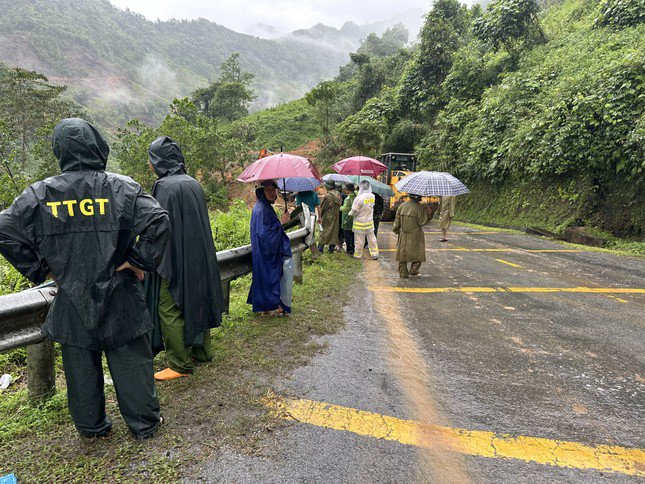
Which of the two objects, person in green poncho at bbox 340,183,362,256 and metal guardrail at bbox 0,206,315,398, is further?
person in green poncho at bbox 340,183,362,256

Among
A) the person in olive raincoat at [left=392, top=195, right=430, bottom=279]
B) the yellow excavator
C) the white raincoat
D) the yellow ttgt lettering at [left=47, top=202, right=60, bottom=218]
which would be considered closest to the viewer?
the yellow ttgt lettering at [left=47, top=202, right=60, bottom=218]

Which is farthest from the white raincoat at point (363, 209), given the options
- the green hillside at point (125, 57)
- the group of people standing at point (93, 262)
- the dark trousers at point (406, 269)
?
the green hillside at point (125, 57)

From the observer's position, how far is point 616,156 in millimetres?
11438

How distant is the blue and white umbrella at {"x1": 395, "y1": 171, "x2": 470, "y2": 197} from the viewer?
684 centimetres

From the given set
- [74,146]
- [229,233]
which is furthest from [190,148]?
[74,146]

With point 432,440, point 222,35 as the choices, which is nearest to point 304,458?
point 432,440

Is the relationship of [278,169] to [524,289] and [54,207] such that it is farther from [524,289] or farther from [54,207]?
[524,289]

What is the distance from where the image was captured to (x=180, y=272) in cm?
323

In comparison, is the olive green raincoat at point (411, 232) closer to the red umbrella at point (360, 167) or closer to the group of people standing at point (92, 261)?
the red umbrella at point (360, 167)

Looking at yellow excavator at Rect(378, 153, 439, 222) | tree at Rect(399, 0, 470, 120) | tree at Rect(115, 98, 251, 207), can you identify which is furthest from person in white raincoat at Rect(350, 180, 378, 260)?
tree at Rect(399, 0, 470, 120)

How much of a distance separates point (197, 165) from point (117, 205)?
22.0 m

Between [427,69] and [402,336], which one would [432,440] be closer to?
[402,336]

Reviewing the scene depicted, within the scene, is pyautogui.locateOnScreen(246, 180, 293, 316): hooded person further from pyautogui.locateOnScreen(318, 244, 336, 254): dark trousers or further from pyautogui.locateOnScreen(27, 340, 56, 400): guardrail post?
pyautogui.locateOnScreen(318, 244, 336, 254): dark trousers

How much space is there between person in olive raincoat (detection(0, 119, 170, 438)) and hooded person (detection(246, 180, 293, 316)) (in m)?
2.03
